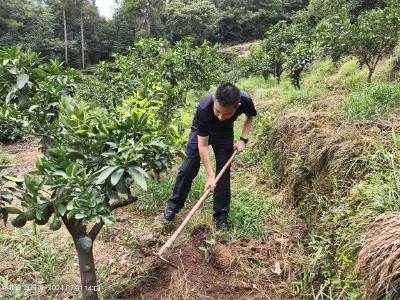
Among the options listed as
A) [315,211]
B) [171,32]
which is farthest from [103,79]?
[171,32]

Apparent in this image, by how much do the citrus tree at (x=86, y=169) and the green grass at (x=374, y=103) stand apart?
296cm

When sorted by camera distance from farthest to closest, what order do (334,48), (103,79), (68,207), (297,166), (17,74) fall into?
(103,79)
(334,48)
(297,166)
(17,74)
(68,207)

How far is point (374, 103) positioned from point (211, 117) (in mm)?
2391

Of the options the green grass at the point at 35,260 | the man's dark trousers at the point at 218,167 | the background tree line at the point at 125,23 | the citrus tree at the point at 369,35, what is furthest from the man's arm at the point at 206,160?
the background tree line at the point at 125,23

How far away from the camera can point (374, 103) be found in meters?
4.39

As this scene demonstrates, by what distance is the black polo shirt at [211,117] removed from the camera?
308 centimetres

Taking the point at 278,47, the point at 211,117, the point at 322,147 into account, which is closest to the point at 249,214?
the point at 322,147

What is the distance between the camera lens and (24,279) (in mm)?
2982

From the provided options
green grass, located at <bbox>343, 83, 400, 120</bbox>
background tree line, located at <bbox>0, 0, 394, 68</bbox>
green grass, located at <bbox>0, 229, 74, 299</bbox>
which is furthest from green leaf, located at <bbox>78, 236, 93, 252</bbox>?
background tree line, located at <bbox>0, 0, 394, 68</bbox>

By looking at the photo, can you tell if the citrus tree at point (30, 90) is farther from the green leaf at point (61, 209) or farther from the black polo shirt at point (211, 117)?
the black polo shirt at point (211, 117)

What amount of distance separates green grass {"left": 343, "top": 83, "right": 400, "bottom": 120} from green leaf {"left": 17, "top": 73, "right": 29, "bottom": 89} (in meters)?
3.44

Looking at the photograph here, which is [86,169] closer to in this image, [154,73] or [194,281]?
[194,281]

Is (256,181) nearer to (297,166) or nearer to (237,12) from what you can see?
(297,166)

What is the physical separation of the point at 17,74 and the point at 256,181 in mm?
3106
